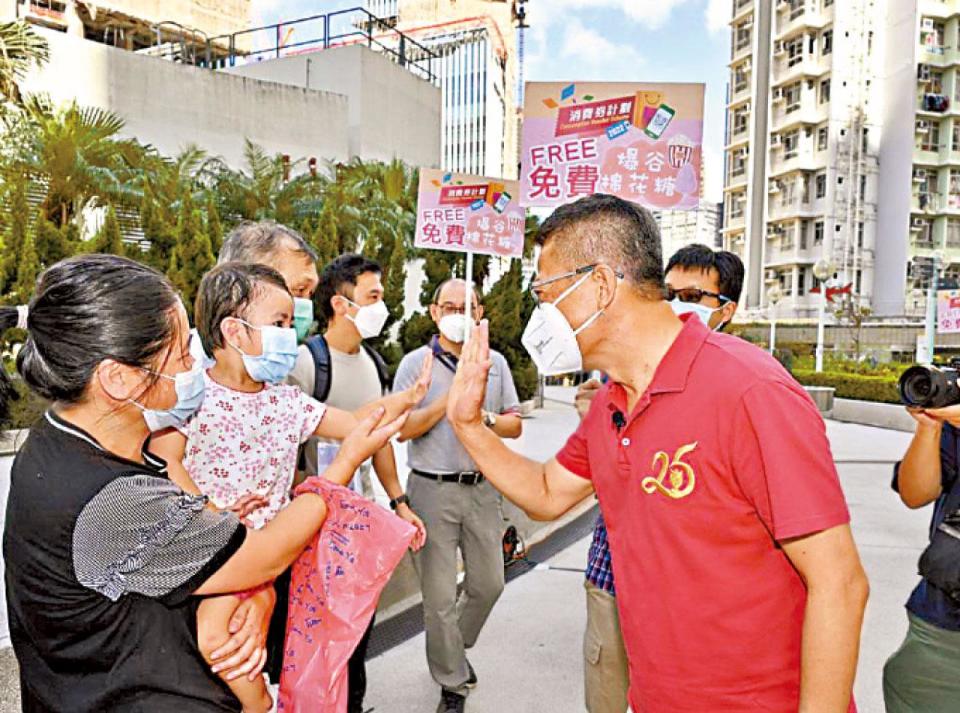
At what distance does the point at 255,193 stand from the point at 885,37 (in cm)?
3391

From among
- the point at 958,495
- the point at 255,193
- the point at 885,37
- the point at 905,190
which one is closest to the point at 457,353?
the point at 958,495

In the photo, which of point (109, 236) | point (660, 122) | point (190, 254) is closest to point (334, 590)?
point (660, 122)

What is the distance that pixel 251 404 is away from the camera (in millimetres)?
2281

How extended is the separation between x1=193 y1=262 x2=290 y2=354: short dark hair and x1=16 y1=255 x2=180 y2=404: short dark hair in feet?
2.80

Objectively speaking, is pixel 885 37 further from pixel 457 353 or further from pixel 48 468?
pixel 48 468

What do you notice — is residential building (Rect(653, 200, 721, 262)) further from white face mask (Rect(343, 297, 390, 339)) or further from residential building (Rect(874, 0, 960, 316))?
white face mask (Rect(343, 297, 390, 339))

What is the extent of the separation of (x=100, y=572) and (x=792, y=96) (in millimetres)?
40135

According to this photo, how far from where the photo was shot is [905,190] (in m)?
33.1

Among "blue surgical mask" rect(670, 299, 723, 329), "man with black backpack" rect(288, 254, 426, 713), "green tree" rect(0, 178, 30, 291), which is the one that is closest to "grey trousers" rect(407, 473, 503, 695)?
"man with black backpack" rect(288, 254, 426, 713)

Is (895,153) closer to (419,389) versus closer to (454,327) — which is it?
(454,327)

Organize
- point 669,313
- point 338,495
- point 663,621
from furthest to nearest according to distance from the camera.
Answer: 1. point 338,495
2. point 669,313
3. point 663,621

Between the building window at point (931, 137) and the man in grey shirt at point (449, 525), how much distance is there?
37.5 m

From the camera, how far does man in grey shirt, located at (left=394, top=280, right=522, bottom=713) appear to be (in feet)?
10.1

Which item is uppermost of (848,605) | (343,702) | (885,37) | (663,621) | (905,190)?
(885,37)
